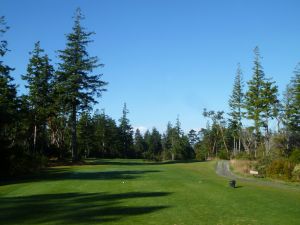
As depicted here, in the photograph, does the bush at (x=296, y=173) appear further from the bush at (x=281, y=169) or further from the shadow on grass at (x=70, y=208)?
the shadow on grass at (x=70, y=208)

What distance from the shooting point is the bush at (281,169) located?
31100 mm

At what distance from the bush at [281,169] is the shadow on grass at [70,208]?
47.5 feet

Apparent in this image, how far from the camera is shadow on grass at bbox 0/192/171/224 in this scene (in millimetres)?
13703

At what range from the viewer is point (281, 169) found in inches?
1259

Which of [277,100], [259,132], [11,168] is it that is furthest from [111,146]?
[11,168]

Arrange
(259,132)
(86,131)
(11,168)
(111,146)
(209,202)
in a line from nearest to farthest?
(209,202)
(11,168)
(259,132)
(86,131)
(111,146)

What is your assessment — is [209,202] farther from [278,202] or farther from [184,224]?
[184,224]

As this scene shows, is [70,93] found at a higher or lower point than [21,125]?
higher

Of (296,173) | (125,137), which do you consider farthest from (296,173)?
(125,137)

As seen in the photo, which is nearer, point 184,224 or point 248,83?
point 184,224

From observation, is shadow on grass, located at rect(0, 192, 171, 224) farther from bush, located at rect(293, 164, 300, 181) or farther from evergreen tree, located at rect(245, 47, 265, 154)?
evergreen tree, located at rect(245, 47, 265, 154)

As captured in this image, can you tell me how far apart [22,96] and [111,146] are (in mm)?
55784

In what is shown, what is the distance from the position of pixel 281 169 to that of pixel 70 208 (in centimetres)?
2090

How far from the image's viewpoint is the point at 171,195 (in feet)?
65.6
